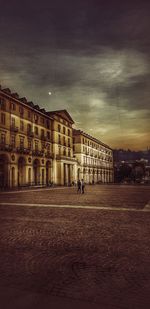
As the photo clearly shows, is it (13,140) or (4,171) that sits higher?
(13,140)

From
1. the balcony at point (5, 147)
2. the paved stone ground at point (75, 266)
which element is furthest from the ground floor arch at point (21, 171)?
the paved stone ground at point (75, 266)

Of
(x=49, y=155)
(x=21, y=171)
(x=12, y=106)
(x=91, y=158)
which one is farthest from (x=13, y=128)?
(x=91, y=158)

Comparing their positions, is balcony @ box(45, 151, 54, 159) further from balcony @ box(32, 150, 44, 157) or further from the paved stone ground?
the paved stone ground

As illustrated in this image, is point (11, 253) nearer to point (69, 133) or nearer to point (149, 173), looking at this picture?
point (69, 133)

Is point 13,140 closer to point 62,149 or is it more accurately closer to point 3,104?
point 3,104

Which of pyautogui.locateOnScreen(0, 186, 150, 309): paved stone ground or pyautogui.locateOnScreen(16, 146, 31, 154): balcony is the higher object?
pyautogui.locateOnScreen(16, 146, 31, 154): balcony

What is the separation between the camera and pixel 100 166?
342ft

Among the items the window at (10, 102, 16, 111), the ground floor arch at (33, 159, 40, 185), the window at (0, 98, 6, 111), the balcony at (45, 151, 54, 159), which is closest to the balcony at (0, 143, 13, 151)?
the window at (0, 98, 6, 111)

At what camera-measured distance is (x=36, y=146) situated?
5681cm

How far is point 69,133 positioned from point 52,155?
12.8m

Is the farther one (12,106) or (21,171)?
(21,171)

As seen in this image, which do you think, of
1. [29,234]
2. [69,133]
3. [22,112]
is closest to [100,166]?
[69,133]

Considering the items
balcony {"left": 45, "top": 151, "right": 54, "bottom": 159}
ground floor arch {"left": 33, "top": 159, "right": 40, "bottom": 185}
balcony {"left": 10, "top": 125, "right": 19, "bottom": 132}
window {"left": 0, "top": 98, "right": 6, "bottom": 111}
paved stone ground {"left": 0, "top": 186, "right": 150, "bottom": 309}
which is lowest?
paved stone ground {"left": 0, "top": 186, "right": 150, "bottom": 309}

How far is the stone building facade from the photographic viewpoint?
151 ft
